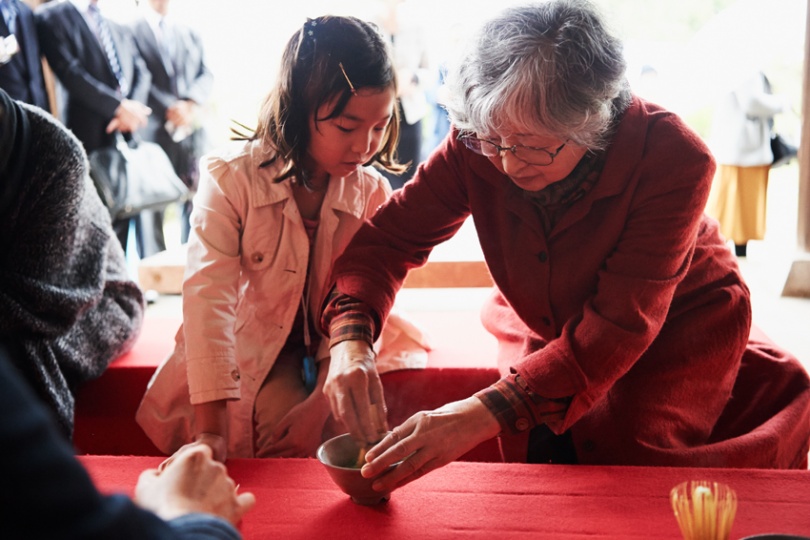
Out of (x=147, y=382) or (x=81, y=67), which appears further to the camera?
(x=81, y=67)

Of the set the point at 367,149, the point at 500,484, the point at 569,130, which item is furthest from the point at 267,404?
the point at 569,130

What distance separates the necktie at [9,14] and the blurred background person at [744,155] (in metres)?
4.15

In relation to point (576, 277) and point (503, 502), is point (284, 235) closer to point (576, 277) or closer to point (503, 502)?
point (576, 277)

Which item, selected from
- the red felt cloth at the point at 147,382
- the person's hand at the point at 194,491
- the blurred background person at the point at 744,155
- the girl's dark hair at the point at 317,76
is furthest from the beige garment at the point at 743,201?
the person's hand at the point at 194,491

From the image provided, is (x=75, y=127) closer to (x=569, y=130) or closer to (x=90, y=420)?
(x=90, y=420)

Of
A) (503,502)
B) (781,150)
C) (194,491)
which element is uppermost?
(194,491)

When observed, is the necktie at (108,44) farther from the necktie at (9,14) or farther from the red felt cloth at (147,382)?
the red felt cloth at (147,382)

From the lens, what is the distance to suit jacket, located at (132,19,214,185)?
16.2 ft

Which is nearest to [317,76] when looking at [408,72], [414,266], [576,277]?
[414,266]

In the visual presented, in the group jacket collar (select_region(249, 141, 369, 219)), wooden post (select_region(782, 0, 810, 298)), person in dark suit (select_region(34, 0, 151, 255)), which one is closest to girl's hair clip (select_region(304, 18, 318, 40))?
jacket collar (select_region(249, 141, 369, 219))

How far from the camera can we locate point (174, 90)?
16.8ft

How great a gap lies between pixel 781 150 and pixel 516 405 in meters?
4.69

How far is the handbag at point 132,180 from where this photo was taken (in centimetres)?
389

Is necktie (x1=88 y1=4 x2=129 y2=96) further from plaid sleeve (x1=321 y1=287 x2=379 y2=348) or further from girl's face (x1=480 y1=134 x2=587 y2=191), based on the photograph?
girl's face (x1=480 y1=134 x2=587 y2=191)
